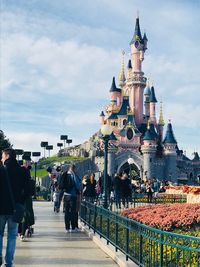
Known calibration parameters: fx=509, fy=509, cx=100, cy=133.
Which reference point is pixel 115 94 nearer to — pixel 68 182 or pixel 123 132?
pixel 123 132

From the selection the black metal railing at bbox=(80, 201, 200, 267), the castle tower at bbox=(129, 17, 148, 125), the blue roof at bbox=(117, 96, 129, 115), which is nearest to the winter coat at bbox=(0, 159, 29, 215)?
the black metal railing at bbox=(80, 201, 200, 267)

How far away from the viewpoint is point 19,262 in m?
7.84

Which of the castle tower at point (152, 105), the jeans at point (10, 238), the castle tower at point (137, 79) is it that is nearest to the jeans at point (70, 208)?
the jeans at point (10, 238)

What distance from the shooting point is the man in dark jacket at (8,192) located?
6.88 metres

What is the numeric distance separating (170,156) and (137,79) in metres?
14.1

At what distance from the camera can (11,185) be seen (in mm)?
7133

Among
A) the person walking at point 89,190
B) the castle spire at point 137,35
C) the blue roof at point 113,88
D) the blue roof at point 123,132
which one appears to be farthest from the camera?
the blue roof at point 113,88

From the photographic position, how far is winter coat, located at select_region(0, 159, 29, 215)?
6887mm

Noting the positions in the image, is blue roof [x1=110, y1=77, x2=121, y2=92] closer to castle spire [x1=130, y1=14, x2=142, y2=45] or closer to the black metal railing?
castle spire [x1=130, y1=14, x2=142, y2=45]

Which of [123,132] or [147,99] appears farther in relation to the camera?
[147,99]

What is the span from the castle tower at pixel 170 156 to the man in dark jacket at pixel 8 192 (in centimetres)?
7168

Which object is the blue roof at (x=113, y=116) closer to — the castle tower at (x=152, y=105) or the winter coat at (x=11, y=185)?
the castle tower at (x=152, y=105)

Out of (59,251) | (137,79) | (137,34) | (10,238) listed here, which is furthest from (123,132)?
(10,238)

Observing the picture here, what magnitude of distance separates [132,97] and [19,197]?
256ft
